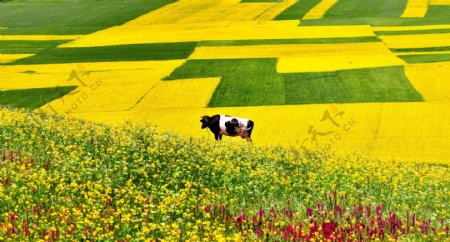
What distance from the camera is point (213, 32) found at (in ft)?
218

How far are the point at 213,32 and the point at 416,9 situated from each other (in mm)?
25627

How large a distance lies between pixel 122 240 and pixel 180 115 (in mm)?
22223

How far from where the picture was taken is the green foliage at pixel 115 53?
52.3m

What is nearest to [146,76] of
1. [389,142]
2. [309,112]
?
[309,112]

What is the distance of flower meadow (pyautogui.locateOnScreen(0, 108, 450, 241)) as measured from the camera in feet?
37.5

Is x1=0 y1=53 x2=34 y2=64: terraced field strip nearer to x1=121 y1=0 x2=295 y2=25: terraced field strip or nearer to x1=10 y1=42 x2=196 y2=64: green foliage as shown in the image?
x1=10 y1=42 x2=196 y2=64: green foliage

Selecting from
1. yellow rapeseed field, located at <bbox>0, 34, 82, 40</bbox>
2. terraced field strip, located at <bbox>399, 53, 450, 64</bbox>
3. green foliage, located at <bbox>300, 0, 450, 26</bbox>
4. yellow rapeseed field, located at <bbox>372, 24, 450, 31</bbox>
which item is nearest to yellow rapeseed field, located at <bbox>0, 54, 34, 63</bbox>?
yellow rapeseed field, located at <bbox>0, 34, 82, 40</bbox>

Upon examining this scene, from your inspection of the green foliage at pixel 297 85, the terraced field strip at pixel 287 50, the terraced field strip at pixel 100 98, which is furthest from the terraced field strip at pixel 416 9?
the terraced field strip at pixel 100 98

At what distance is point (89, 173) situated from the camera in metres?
14.1

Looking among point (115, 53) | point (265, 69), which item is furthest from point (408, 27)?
point (115, 53)

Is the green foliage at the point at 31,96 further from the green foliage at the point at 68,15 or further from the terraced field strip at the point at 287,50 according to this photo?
the green foliage at the point at 68,15

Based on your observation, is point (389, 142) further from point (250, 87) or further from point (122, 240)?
point (122, 240)

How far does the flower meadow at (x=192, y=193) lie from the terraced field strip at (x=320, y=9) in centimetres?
5801

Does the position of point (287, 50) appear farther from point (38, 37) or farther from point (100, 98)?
point (38, 37)
